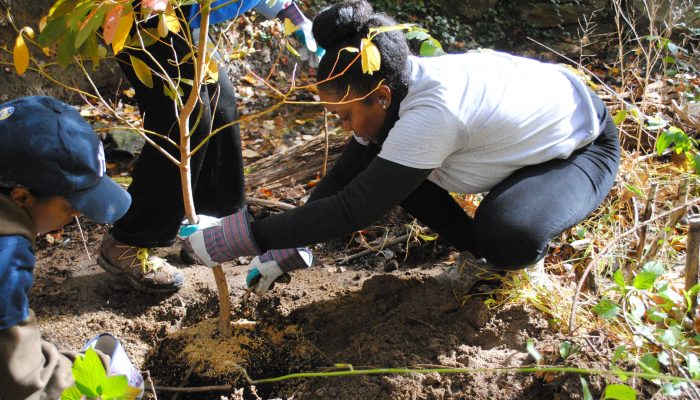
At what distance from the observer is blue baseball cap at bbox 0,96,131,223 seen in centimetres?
144

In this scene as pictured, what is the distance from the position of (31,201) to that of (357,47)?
98 centimetres

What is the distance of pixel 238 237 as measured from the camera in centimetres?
185

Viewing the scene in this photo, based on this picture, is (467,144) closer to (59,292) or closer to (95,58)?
(95,58)

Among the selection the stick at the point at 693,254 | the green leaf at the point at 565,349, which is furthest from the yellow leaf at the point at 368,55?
the stick at the point at 693,254

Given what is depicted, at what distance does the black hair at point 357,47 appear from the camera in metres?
1.82

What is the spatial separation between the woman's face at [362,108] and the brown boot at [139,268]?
0.96m

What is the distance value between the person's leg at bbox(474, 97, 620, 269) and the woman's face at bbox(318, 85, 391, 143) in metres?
0.48

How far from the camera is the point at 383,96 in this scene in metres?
1.86

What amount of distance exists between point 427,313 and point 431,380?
0.38 m

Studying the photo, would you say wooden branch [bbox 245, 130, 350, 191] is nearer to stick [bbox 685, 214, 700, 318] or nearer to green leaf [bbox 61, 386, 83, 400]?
stick [bbox 685, 214, 700, 318]

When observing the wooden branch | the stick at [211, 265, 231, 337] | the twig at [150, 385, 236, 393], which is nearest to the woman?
the stick at [211, 265, 231, 337]

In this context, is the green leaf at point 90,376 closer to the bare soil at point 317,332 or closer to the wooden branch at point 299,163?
the bare soil at point 317,332

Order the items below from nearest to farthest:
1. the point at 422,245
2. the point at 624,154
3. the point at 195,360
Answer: the point at 195,360
the point at 422,245
the point at 624,154

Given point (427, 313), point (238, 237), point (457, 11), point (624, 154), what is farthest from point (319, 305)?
point (457, 11)
